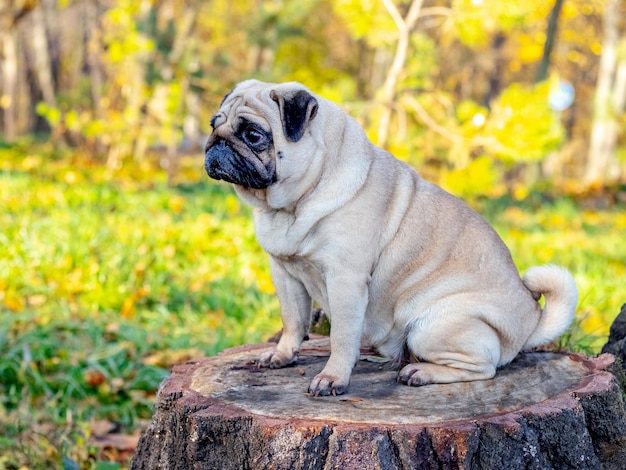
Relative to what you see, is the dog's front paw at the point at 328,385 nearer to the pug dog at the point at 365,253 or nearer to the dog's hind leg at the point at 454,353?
the pug dog at the point at 365,253

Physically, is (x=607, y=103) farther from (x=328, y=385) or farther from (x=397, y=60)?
(x=328, y=385)

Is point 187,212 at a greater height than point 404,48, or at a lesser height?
lesser

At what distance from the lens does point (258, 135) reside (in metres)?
2.78

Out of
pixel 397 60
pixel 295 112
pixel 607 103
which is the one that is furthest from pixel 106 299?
pixel 607 103

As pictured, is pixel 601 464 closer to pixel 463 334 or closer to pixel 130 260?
pixel 463 334

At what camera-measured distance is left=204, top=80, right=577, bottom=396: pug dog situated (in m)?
2.79

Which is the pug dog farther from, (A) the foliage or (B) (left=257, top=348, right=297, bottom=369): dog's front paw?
(A) the foliage

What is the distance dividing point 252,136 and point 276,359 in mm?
1015

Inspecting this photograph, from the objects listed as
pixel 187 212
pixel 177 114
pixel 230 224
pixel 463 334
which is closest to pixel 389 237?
pixel 463 334

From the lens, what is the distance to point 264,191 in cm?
292

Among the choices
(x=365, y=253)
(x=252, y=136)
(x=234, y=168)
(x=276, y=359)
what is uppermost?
(x=252, y=136)

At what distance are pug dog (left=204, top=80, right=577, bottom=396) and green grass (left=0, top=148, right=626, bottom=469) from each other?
1.13 meters

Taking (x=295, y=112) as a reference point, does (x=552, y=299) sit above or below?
below

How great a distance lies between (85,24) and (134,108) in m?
8.01
